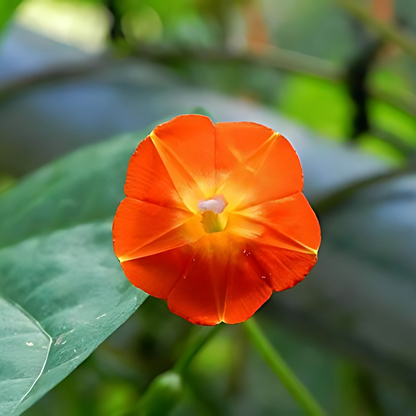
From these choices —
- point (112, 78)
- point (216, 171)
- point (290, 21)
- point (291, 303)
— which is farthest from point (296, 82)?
point (216, 171)

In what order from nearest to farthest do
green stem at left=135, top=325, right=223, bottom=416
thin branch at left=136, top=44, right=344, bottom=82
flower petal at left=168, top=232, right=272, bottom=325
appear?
flower petal at left=168, top=232, right=272, bottom=325
green stem at left=135, top=325, right=223, bottom=416
thin branch at left=136, top=44, right=344, bottom=82

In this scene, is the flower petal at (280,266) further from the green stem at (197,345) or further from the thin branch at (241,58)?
the thin branch at (241,58)

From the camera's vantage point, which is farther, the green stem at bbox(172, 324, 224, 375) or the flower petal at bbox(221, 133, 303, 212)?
the green stem at bbox(172, 324, 224, 375)

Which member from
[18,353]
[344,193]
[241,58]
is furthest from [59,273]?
[241,58]

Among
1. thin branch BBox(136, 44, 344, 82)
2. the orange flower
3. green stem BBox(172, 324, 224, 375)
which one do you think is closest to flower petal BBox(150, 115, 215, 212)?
the orange flower

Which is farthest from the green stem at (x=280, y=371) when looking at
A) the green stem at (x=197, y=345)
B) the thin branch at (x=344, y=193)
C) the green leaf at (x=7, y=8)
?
the green leaf at (x=7, y=8)

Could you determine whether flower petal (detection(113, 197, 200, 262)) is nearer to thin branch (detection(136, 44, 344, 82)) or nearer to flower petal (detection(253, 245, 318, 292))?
flower petal (detection(253, 245, 318, 292))
